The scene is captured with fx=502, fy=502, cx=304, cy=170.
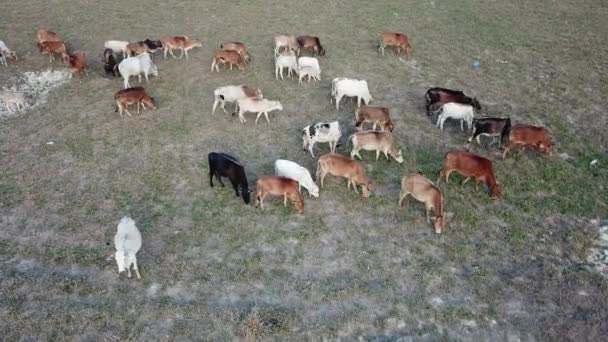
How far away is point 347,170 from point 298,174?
995mm

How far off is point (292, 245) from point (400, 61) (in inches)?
372

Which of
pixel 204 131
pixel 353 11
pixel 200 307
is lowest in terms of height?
pixel 200 307

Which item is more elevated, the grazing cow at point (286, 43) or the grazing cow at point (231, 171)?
the grazing cow at point (286, 43)

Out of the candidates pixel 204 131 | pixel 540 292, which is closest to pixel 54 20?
pixel 204 131

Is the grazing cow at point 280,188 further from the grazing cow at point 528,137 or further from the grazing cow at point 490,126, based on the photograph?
the grazing cow at point 528,137

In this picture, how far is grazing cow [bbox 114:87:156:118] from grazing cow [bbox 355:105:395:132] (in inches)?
214

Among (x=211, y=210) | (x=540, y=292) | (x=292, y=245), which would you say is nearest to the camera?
(x=540, y=292)

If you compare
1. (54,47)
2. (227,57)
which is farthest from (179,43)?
(54,47)

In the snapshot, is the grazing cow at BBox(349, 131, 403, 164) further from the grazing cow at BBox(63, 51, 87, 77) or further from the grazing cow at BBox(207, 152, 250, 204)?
the grazing cow at BBox(63, 51, 87, 77)

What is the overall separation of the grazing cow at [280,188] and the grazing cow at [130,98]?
5.10 m

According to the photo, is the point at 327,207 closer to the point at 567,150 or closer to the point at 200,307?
the point at 200,307

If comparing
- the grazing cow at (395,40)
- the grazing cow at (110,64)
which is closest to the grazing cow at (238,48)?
the grazing cow at (110,64)

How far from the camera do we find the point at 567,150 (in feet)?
39.0

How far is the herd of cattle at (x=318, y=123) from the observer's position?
985cm
